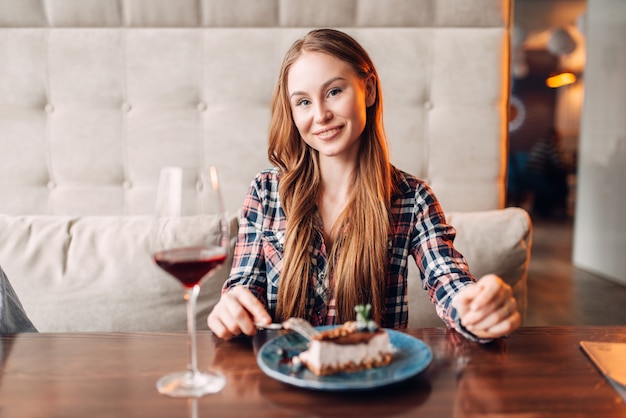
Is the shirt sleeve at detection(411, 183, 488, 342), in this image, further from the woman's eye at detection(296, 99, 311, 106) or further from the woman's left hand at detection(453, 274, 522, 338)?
the woman's eye at detection(296, 99, 311, 106)

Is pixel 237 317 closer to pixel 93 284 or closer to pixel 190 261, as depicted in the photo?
pixel 190 261

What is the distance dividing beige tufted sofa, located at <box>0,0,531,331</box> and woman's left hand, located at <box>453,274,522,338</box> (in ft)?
3.43

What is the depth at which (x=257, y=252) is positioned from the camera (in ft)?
4.58

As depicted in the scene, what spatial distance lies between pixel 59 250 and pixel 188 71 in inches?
29.5

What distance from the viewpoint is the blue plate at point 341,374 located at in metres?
0.73

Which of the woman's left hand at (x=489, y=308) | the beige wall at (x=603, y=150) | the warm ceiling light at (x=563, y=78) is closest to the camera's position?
the woman's left hand at (x=489, y=308)

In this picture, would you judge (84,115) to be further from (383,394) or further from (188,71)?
(383,394)

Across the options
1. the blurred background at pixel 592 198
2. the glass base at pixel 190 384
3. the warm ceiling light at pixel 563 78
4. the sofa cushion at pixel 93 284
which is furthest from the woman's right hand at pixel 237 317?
the warm ceiling light at pixel 563 78

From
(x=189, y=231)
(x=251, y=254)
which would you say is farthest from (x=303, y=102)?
(x=189, y=231)

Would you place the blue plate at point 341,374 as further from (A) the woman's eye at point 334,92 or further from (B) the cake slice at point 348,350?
(A) the woman's eye at point 334,92

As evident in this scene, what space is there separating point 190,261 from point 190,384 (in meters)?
0.18

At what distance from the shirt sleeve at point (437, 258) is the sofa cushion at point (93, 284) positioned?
2.12 ft

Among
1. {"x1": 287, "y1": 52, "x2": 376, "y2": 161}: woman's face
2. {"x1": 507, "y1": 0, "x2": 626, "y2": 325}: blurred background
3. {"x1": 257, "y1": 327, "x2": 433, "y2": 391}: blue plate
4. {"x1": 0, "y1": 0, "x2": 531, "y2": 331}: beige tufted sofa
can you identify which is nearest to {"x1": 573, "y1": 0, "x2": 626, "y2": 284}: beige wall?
{"x1": 507, "y1": 0, "x2": 626, "y2": 325}: blurred background

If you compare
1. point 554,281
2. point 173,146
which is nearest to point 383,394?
point 173,146
